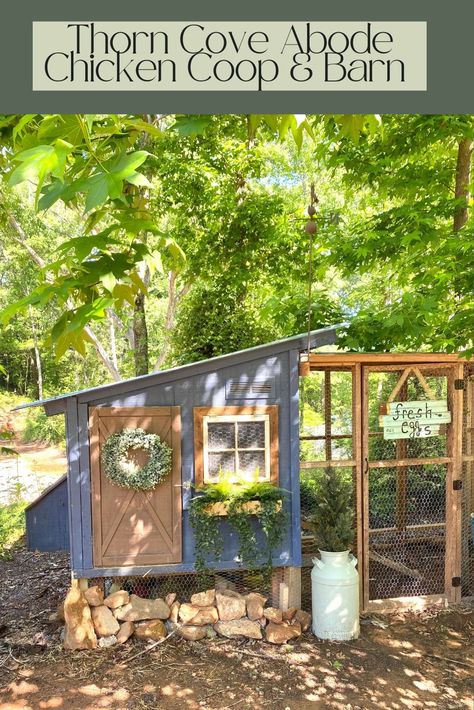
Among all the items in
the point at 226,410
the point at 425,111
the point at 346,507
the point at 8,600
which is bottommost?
the point at 8,600

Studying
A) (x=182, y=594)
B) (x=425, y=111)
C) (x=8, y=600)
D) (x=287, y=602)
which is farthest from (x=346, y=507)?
(x=425, y=111)

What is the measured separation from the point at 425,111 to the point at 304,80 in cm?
19

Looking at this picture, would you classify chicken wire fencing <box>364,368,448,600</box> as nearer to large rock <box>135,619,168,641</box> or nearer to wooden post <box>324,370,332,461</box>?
wooden post <box>324,370,332,461</box>

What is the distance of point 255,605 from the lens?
15.9 feet

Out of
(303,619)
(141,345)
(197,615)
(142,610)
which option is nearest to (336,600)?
(303,619)

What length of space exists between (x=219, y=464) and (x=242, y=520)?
514 millimetres

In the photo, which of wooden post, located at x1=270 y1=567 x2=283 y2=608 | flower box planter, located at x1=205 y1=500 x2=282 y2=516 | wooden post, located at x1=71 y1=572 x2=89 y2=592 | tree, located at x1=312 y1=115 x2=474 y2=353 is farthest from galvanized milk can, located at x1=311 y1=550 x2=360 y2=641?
tree, located at x1=312 y1=115 x2=474 y2=353

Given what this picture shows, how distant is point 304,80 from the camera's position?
839 mm

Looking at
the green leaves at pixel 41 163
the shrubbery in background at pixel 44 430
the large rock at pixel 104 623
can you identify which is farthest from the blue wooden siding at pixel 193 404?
the shrubbery in background at pixel 44 430

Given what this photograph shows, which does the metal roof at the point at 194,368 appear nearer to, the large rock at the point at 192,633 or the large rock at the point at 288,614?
the large rock at the point at 192,633

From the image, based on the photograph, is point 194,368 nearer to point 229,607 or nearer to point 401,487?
point 229,607

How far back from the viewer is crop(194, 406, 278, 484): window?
4.76 m

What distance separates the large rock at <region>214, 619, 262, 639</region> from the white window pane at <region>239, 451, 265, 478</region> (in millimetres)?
1280

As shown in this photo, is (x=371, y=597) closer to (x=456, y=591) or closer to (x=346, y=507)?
(x=456, y=591)
